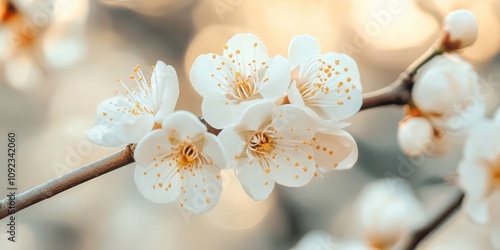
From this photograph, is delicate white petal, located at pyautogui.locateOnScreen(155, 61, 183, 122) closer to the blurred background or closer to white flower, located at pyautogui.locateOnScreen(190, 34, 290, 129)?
white flower, located at pyautogui.locateOnScreen(190, 34, 290, 129)

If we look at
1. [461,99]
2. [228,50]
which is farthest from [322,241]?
[228,50]

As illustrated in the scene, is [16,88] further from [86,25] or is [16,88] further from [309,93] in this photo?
[309,93]

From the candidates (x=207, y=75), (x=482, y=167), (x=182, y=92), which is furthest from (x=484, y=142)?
(x=182, y=92)

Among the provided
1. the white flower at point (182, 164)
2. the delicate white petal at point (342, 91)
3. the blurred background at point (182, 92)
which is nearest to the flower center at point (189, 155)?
the white flower at point (182, 164)

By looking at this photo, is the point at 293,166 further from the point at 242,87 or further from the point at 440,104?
the point at 440,104

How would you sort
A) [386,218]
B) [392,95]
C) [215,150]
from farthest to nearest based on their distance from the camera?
1. [386,218]
2. [392,95]
3. [215,150]

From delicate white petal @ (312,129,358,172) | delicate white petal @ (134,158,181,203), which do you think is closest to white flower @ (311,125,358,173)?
delicate white petal @ (312,129,358,172)

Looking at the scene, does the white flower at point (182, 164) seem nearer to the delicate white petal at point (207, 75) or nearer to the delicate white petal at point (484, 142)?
the delicate white petal at point (207, 75)
